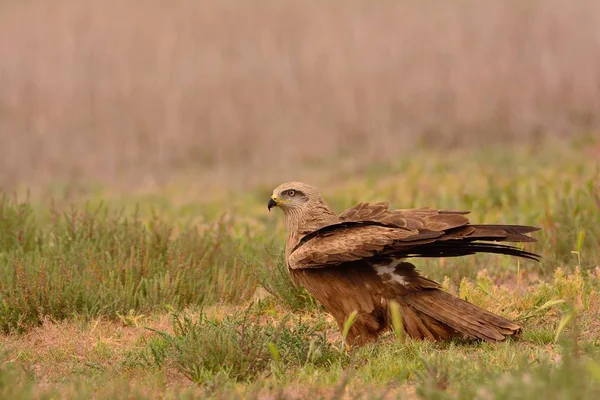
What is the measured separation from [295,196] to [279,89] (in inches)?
401

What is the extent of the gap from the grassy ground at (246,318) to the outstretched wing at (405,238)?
504 mm

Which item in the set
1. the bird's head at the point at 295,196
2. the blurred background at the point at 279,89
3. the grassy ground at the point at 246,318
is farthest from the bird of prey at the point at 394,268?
the blurred background at the point at 279,89

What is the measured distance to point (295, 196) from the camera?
19.2 feet

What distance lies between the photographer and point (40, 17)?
16.2 meters

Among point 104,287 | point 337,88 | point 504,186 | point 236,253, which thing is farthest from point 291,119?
point 104,287

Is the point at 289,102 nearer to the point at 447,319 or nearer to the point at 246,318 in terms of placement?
the point at 447,319

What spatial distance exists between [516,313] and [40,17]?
12832mm

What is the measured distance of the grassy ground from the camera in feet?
13.9

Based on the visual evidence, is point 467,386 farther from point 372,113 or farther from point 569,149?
point 372,113

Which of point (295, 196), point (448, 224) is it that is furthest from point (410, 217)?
point (295, 196)

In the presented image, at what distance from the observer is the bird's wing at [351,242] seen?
504cm

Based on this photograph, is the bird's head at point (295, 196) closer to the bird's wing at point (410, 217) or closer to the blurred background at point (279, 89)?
the bird's wing at point (410, 217)

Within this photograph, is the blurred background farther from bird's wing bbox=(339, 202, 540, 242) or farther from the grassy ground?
bird's wing bbox=(339, 202, 540, 242)

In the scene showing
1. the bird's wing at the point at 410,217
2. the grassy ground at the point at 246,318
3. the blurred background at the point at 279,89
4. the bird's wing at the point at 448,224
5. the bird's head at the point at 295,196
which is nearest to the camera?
the grassy ground at the point at 246,318
